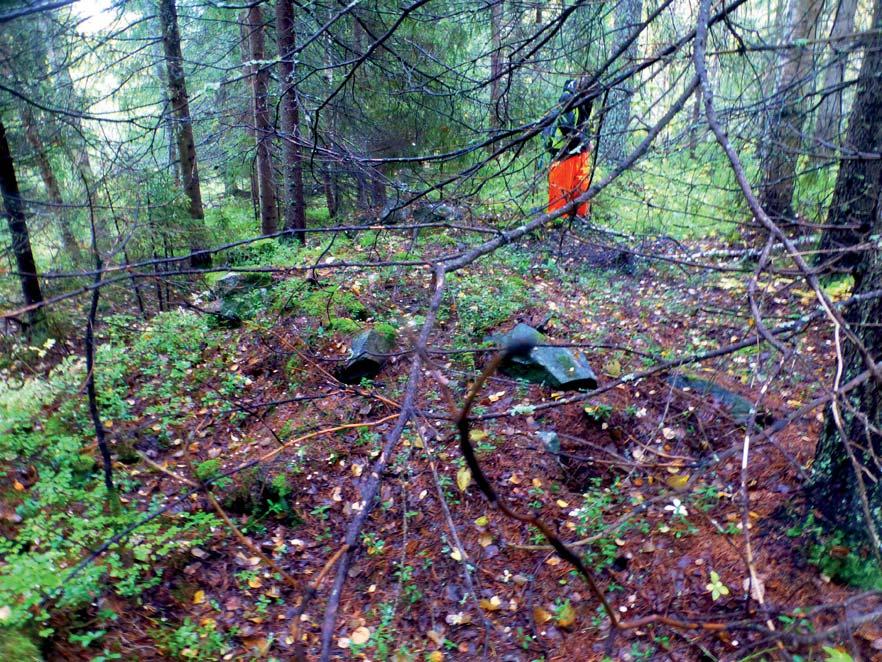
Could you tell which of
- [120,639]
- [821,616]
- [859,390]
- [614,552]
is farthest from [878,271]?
[120,639]

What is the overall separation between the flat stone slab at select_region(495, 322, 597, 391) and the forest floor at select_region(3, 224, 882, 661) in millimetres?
195

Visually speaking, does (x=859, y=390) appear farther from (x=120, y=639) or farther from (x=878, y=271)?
(x=120, y=639)

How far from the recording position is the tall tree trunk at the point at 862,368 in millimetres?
2705

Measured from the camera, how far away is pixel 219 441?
209 inches

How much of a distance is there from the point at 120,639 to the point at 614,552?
3190 mm

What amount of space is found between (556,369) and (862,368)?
8.50 feet

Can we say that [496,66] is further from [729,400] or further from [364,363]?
[729,400]

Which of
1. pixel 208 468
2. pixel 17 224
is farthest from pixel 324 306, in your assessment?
pixel 17 224

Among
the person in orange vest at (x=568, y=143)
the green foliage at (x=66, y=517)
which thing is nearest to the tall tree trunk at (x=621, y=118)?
the person in orange vest at (x=568, y=143)

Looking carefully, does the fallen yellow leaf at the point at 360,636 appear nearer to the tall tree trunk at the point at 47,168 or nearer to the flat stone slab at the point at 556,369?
the flat stone slab at the point at 556,369

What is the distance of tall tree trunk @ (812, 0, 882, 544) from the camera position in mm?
2705

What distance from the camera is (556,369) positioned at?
5152 millimetres

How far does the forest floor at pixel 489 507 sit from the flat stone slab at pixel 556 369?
195 mm

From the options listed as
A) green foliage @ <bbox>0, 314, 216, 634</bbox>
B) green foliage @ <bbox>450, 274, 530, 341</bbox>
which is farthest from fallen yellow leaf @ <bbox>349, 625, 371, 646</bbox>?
green foliage @ <bbox>450, 274, 530, 341</bbox>
